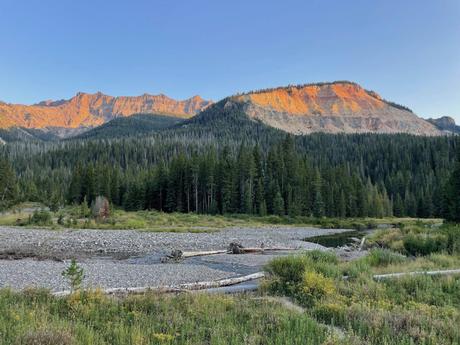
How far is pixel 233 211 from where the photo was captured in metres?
68.9

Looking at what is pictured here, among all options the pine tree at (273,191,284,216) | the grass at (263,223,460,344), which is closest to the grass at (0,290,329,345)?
the grass at (263,223,460,344)

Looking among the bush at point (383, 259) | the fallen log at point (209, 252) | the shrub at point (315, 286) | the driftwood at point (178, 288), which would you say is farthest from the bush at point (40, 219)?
the shrub at point (315, 286)

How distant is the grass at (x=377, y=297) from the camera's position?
6.75 metres

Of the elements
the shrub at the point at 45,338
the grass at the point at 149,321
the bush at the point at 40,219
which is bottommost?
the bush at the point at 40,219

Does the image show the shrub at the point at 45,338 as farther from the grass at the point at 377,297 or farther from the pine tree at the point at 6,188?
the pine tree at the point at 6,188

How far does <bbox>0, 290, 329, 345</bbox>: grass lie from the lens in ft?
19.4

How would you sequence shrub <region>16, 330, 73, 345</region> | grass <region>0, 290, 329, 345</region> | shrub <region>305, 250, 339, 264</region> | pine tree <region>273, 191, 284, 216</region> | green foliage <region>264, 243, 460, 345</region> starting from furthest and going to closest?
pine tree <region>273, 191, 284, 216</region>
shrub <region>305, 250, 339, 264</region>
green foliage <region>264, 243, 460, 345</region>
grass <region>0, 290, 329, 345</region>
shrub <region>16, 330, 73, 345</region>

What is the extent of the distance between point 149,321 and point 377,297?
18.9 ft

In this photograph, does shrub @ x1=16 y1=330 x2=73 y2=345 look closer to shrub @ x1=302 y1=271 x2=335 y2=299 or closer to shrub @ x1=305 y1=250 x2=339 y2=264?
shrub @ x1=302 y1=271 x2=335 y2=299

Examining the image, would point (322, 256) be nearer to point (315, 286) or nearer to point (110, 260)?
point (315, 286)

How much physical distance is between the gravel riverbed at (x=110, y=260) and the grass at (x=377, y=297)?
470cm

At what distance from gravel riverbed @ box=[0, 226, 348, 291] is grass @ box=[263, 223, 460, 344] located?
4.70 meters

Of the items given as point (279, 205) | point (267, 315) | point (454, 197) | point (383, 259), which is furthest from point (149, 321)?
point (279, 205)

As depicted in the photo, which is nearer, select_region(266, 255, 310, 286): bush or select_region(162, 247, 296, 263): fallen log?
select_region(266, 255, 310, 286): bush
